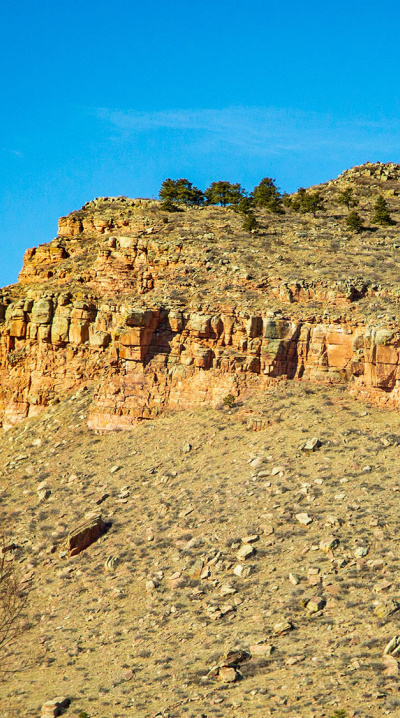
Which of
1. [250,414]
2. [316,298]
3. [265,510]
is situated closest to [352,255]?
[316,298]

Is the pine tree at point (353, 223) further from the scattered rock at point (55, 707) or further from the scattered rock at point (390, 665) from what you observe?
the scattered rock at point (55, 707)

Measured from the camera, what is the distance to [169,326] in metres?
49.6

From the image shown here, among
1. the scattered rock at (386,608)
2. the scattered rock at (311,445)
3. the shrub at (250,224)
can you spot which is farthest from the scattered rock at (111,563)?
the shrub at (250,224)

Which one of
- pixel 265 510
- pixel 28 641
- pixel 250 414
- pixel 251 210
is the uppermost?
pixel 251 210

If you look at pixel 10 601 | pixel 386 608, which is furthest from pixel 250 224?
pixel 386 608

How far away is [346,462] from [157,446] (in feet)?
41.1

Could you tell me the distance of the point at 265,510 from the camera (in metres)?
37.0

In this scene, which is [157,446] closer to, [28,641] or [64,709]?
[28,641]

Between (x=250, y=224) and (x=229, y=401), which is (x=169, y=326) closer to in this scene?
(x=229, y=401)

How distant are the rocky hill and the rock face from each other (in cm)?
15

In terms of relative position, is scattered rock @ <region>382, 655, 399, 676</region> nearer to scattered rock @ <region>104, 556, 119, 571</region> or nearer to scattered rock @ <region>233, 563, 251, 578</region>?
scattered rock @ <region>233, 563, 251, 578</region>

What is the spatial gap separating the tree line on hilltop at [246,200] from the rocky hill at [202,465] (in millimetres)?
1490

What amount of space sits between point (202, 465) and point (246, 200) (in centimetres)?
3487

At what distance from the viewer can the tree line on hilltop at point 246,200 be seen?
6850 centimetres
